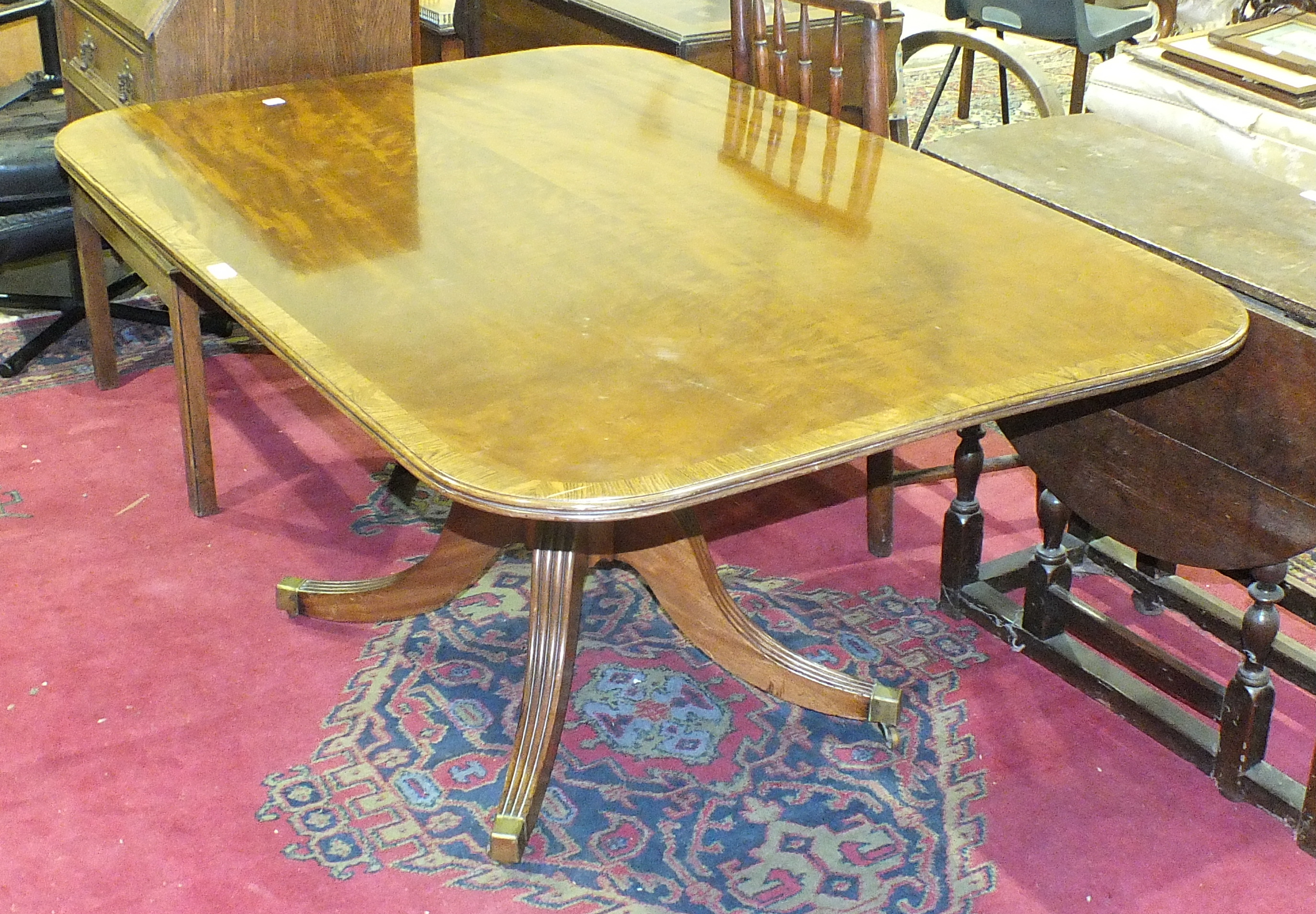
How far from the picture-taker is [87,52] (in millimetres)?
2844

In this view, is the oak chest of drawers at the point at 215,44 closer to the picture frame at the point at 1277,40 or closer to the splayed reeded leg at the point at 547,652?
the splayed reeded leg at the point at 547,652

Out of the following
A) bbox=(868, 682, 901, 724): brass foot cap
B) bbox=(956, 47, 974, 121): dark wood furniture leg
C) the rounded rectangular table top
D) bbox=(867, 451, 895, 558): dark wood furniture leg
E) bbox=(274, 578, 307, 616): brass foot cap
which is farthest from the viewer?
bbox=(956, 47, 974, 121): dark wood furniture leg

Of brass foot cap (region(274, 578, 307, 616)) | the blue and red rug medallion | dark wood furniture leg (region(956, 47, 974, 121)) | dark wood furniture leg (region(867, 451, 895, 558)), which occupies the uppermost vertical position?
dark wood furniture leg (region(956, 47, 974, 121))

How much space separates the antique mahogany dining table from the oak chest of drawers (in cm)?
35

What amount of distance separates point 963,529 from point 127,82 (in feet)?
5.77

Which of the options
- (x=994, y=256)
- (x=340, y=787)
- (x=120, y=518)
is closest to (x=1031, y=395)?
(x=994, y=256)

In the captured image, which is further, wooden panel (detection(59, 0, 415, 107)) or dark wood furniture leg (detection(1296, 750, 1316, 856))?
wooden panel (detection(59, 0, 415, 107))

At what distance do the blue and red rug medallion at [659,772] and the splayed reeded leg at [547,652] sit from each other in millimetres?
75

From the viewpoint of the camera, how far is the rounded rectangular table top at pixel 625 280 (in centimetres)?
131

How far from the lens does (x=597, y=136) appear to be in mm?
2143

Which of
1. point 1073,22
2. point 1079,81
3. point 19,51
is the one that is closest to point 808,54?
point 19,51

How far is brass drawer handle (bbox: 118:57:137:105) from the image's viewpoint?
8.71ft

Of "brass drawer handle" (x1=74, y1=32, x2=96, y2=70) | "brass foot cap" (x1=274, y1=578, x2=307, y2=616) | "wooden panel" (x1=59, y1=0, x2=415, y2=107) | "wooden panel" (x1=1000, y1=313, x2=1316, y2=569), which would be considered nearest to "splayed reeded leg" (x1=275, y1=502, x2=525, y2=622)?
"brass foot cap" (x1=274, y1=578, x2=307, y2=616)

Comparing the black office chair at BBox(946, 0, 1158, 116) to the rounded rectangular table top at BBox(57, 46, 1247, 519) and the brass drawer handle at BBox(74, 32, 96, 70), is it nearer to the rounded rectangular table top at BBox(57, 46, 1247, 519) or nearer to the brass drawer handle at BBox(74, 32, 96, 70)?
the rounded rectangular table top at BBox(57, 46, 1247, 519)
